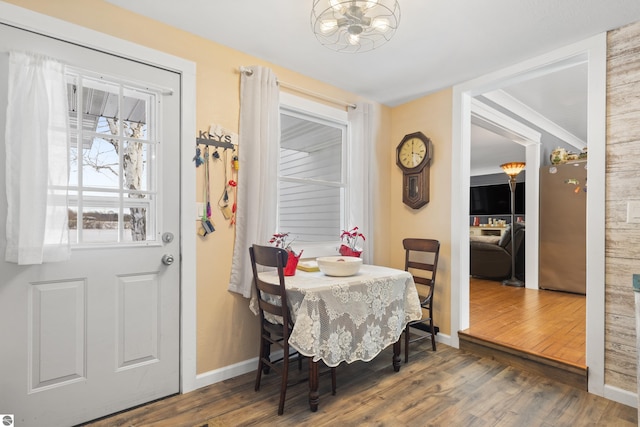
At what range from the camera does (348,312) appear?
2049 mm

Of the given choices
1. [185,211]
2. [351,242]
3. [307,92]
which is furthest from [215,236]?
[307,92]

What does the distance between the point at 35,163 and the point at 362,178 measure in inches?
93.2

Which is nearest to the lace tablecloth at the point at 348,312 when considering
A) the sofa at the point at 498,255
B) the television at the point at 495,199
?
the sofa at the point at 498,255

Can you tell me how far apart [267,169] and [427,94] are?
1.84 metres

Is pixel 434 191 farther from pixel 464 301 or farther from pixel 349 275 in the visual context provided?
pixel 349 275

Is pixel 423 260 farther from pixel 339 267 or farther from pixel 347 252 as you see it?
pixel 339 267

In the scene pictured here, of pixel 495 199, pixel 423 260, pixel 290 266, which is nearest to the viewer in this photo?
pixel 290 266

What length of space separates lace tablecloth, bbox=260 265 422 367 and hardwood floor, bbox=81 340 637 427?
30 cm

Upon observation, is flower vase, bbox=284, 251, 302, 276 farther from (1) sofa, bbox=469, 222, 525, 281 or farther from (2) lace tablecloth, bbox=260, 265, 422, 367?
(1) sofa, bbox=469, 222, 525, 281

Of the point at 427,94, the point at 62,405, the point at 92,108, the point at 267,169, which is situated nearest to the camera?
the point at 62,405

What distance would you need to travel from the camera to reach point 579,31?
2.18 metres

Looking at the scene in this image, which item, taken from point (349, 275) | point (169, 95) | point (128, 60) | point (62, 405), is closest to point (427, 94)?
point (349, 275)

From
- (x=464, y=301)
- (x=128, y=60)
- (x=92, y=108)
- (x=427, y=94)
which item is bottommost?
(x=464, y=301)

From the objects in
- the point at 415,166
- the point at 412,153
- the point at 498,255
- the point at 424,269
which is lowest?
the point at 498,255
